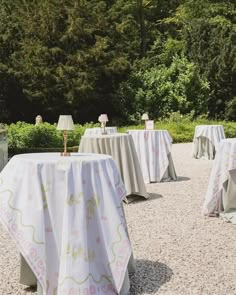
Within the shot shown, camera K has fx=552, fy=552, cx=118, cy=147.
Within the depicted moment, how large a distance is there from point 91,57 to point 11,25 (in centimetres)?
483

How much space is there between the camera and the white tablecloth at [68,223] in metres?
3.43

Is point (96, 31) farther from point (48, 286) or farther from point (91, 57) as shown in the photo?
point (48, 286)

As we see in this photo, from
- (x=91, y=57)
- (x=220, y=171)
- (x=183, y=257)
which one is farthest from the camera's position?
(x=91, y=57)

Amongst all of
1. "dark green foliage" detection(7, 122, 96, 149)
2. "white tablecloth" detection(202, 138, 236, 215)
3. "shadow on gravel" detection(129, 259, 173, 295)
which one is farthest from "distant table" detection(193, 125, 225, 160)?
"shadow on gravel" detection(129, 259, 173, 295)

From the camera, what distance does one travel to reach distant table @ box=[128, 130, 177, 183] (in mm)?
9484

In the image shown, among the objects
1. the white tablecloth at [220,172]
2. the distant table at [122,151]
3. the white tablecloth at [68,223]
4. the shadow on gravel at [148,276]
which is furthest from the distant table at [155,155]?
the white tablecloth at [68,223]

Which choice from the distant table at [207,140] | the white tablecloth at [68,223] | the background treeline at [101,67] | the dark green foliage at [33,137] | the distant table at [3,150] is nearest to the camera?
the white tablecloth at [68,223]

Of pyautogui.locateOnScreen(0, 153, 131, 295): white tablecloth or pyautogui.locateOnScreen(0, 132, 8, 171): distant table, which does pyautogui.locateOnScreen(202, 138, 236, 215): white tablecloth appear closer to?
pyautogui.locateOnScreen(0, 153, 131, 295): white tablecloth

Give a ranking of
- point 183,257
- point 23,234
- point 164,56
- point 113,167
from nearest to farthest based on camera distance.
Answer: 1. point 23,234
2. point 113,167
3. point 183,257
4. point 164,56

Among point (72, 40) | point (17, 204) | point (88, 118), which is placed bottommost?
point (88, 118)

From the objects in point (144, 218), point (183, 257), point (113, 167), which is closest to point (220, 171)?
point (144, 218)

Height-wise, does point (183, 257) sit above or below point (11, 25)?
below

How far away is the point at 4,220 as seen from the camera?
3.46 m

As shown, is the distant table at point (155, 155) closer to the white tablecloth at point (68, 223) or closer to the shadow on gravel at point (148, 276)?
the shadow on gravel at point (148, 276)
